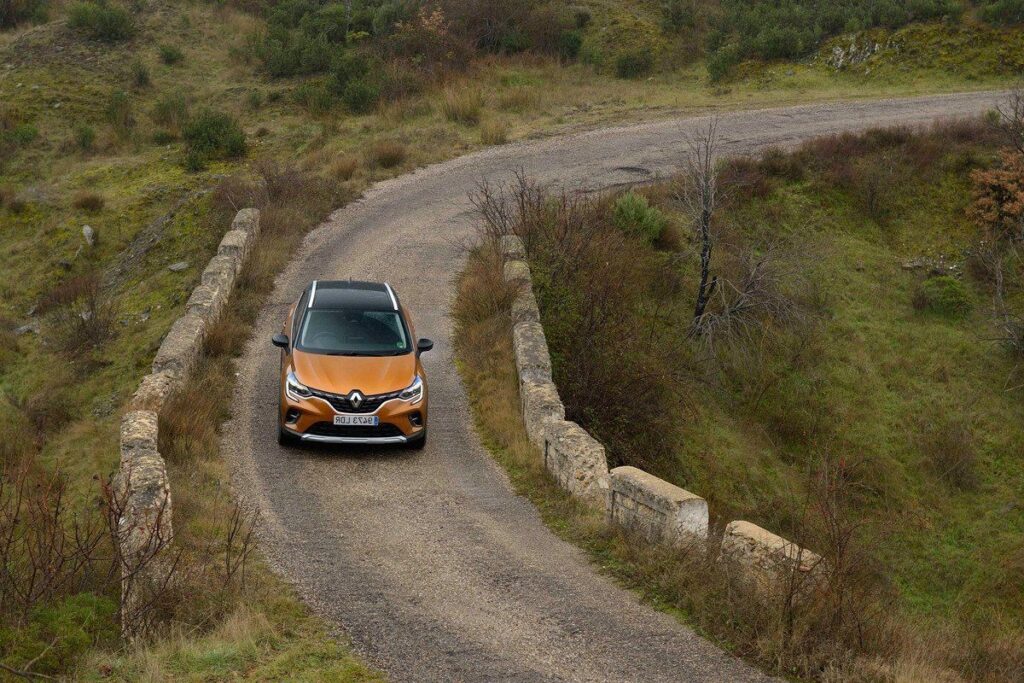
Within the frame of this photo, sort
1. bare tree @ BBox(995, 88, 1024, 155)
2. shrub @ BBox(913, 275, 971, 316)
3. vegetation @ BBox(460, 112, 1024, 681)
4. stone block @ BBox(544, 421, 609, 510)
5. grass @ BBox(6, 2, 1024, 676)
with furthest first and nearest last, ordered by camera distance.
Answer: bare tree @ BBox(995, 88, 1024, 155) → shrub @ BBox(913, 275, 971, 316) → grass @ BBox(6, 2, 1024, 676) → vegetation @ BBox(460, 112, 1024, 681) → stone block @ BBox(544, 421, 609, 510)

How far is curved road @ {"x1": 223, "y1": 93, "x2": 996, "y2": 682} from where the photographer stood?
25.4 feet

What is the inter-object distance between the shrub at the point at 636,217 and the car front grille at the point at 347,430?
31.6 feet

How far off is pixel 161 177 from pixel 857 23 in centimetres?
2112

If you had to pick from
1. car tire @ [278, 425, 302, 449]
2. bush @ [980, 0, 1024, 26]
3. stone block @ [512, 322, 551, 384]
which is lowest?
car tire @ [278, 425, 302, 449]

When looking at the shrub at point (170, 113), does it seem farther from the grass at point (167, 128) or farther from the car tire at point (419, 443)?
the car tire at point (419, 443)

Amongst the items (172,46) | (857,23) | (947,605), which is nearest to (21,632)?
(947,605)

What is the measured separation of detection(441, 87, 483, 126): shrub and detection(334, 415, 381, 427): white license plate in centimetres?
1717

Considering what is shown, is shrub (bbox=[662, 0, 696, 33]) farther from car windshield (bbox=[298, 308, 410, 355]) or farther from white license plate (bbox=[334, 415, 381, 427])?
white license plate (bbox=[334, 415, 381, 427])

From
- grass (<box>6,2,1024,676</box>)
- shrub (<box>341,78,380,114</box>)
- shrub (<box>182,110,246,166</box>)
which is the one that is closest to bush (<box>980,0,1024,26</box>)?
grass (<box>6,2,1024,676</box>)

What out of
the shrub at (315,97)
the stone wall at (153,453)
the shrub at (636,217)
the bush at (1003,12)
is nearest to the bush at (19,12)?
the shrub at (315,97)

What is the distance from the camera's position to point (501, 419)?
41.7 ft

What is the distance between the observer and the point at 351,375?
11484 millimetres

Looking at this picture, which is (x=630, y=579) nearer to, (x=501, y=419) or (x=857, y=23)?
(x=501, y=419)

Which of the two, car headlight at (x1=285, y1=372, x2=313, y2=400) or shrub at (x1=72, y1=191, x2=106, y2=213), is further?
shrub at (x1=72, y1=191, x2=106, y2=213)
